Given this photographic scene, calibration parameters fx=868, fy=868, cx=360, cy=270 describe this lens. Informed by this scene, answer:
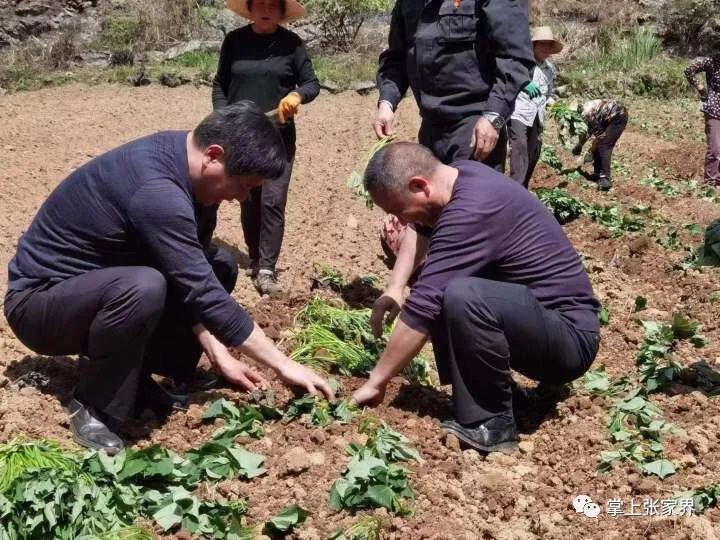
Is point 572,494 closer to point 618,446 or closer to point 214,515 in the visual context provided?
point 618,446

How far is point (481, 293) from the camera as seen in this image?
3.03 meters

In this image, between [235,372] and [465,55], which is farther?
[465,55]

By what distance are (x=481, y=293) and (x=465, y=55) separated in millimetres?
1548

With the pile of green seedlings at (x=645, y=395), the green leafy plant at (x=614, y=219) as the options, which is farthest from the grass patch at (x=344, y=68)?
the pile of green seedlings at (x=645, y=395)

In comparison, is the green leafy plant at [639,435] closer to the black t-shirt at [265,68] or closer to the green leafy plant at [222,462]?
the green leafy plant at [222,462]

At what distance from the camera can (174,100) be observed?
1086 cm

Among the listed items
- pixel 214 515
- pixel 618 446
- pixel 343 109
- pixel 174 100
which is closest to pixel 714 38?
pixel 343 109

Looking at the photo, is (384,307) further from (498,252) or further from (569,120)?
(569,120)

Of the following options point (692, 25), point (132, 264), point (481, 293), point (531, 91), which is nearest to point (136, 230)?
point (132, 264)

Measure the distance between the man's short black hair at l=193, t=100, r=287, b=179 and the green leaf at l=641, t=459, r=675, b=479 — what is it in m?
1.63

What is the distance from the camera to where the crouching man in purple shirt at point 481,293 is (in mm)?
3041

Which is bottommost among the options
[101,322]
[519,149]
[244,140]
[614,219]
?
[614,219]

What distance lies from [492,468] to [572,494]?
0.29m

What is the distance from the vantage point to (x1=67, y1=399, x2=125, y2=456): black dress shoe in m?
2.99
